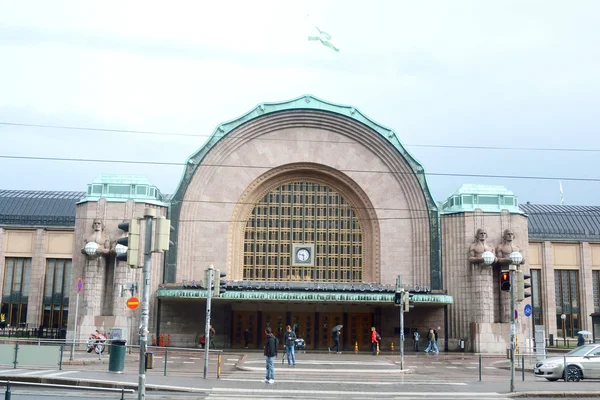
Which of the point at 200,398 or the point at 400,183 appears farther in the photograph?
the point at 400,183

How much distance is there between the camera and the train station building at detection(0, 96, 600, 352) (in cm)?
4141

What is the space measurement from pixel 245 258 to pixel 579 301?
972 inches

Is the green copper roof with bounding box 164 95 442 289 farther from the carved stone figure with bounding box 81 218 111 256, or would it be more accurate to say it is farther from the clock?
the clock

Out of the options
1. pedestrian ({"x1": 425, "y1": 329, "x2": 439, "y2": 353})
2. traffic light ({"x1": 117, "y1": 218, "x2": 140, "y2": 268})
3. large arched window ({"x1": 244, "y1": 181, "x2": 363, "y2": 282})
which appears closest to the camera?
traffic light ({"x1": 117, "y1": 218, "x2": 140, "y2": 268})

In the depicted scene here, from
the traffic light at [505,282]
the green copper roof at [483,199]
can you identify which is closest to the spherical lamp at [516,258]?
the green copper roof at [483,199]

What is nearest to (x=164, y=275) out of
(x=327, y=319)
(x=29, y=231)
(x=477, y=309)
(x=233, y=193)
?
(x=233, y=193)

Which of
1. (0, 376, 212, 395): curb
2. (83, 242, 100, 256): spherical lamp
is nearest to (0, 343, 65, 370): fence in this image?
(0, 376, 212, 395): curb

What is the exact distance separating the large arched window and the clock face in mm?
441

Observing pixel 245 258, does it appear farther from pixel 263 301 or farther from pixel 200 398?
pixel 200 398

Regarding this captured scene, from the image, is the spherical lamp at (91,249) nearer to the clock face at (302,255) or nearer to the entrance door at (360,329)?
the clock face at (302,255)

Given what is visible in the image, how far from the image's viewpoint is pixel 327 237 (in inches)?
1741

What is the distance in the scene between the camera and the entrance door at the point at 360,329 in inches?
1705

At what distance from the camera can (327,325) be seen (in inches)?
1703

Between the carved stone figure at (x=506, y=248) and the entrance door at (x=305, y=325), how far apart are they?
37.9 feet
